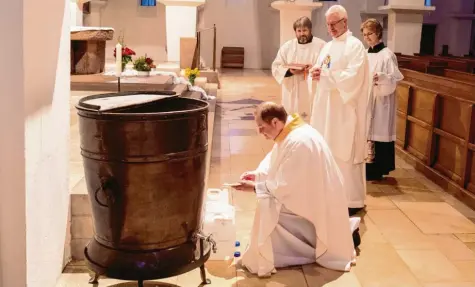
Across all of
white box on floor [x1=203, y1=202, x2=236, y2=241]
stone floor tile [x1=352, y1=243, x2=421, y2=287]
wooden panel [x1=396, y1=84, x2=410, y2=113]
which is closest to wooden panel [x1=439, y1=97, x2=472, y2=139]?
wooden panel [x1=396, y1=84, x2=410, y2=113]

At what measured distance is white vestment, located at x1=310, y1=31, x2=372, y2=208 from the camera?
496 cm

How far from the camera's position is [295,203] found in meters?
3.83

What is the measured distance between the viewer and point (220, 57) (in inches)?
872

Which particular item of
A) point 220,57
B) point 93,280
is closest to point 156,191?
point 93,280

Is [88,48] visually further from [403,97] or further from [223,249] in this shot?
[403,97]

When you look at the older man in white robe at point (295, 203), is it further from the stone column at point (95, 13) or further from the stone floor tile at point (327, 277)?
the stone column at point (95, 13)

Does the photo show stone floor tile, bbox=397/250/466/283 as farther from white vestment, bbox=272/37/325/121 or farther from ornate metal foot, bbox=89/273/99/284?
white vestment, bbox=272/37/325/121

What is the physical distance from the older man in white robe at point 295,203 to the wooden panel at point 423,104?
Result: 3124 millimetres

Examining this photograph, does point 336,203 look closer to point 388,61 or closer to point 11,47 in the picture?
point 11,47

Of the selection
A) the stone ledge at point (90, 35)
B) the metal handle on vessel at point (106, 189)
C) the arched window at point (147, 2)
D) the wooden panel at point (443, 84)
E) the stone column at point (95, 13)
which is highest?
the arched window at point (147, 2)

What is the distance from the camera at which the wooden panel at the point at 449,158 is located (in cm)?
587

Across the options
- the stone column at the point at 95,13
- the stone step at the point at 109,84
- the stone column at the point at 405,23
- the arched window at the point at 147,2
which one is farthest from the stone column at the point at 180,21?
the arched window at the point at 147,2

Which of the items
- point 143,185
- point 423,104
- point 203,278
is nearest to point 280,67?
point 423,104

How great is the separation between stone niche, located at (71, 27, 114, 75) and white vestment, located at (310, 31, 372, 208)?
2.71 m
